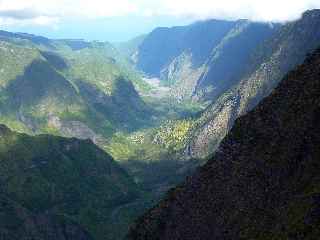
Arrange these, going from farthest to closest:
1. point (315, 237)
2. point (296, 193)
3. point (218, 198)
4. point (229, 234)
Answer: point (218, 198) → point (229, 234) → point (296, 193) → point (315, 237)

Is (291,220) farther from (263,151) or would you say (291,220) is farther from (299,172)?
(263,151)

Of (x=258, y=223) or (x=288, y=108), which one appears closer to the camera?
(x=258, y=223)

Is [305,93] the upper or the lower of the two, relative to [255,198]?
upper

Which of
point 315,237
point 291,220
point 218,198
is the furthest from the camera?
point 218,198

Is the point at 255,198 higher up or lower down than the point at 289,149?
Answer: lower down

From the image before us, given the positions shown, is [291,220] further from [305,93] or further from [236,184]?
[305,93]

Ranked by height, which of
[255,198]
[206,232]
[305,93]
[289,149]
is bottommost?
[206,232]

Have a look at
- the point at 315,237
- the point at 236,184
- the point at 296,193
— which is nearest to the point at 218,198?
the point at 236,184

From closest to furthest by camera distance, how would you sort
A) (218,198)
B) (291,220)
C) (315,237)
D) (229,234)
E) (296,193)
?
(315,237) → (291,220) → (296,193) → (229,234) → (218,198)

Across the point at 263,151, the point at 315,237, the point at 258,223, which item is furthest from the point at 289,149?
the point at 315,237
